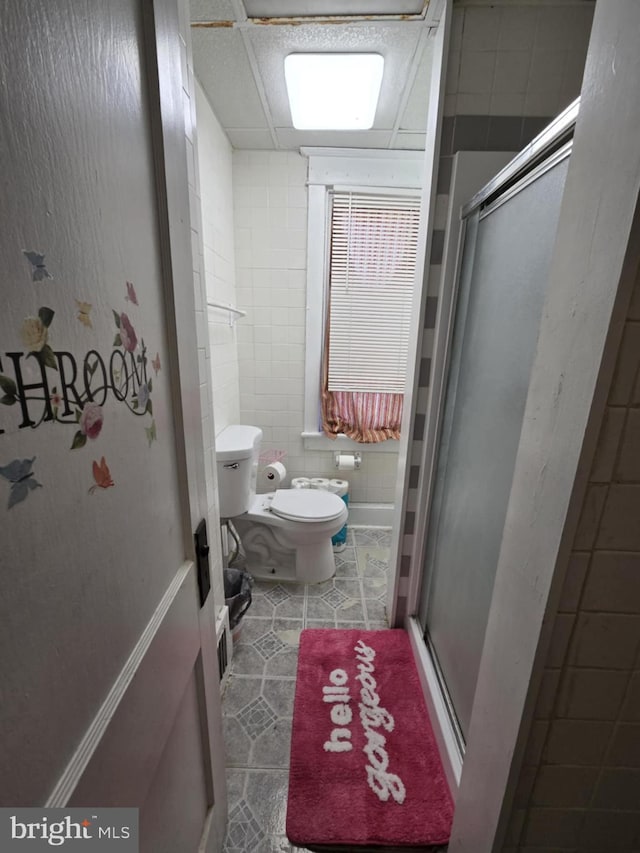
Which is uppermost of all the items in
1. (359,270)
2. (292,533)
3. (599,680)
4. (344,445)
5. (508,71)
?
(508,71)

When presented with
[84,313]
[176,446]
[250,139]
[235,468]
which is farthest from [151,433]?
[250,139]

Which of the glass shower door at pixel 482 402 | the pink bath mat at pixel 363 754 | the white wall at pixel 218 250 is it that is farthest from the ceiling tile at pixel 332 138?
the pink bath mat at pixel 363 754

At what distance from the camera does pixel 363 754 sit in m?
1.15

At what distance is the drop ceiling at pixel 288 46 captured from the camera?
1.14 metres

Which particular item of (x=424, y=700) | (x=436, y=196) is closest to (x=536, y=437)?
(x=436, y=196)

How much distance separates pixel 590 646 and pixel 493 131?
142 centimetres

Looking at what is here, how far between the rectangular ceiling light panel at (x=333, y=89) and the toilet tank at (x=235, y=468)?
1547mm

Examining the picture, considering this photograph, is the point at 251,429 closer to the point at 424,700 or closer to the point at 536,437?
the point at 424,700

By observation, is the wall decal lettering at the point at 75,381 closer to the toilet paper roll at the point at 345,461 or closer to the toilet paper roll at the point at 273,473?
the toilet paper roll at the point at 273,473

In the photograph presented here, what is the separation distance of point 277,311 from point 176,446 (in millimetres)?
1801

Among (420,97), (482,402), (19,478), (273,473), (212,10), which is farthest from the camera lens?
(273,473)

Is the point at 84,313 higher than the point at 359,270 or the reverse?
the reverse

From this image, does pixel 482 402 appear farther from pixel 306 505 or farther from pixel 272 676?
pixel 272 676

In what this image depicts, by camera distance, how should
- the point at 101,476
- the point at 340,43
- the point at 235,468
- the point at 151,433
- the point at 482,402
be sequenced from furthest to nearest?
the point at 235,468
the point at 340,43
the point at 482,402
the point at 151,433
the point at 101,476
